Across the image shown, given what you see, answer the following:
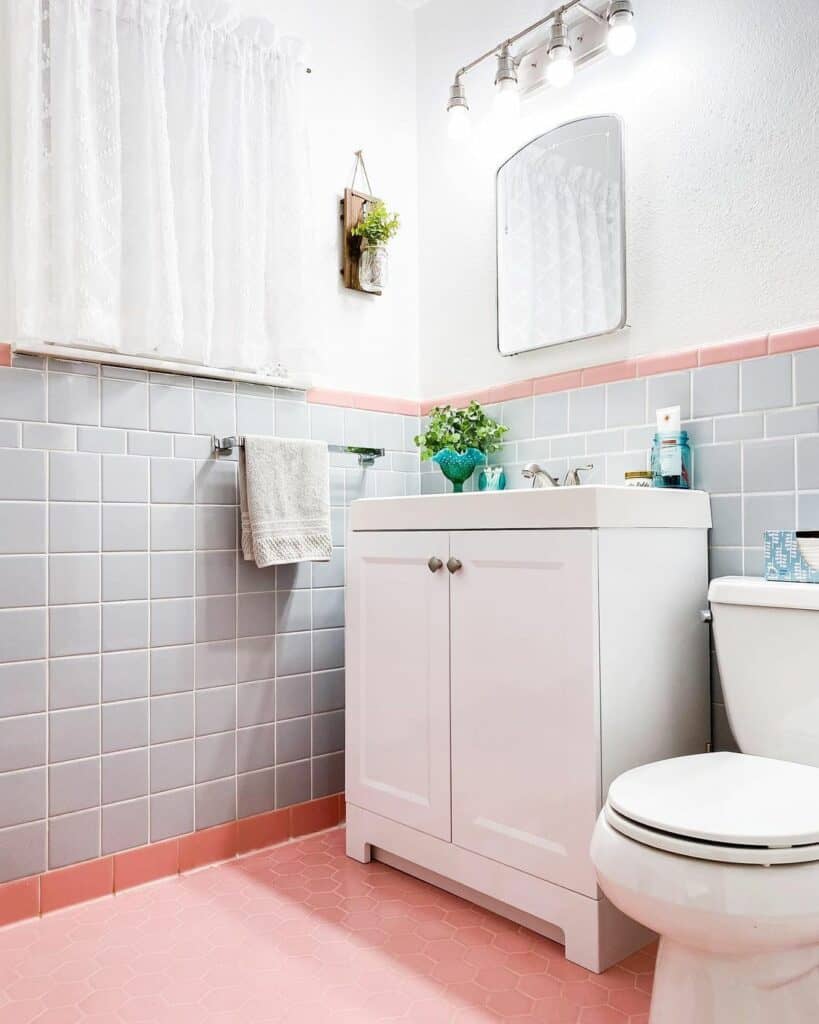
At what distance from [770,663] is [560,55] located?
1.49m

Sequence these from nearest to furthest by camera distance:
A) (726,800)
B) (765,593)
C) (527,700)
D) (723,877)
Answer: (723,877), (726,800), (765,593), (527,700)

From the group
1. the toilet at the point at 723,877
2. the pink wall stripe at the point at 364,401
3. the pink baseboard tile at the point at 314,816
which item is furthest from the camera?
the pink wall stripe at the point at 364,401

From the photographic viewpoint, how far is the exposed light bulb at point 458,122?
7.00 feet

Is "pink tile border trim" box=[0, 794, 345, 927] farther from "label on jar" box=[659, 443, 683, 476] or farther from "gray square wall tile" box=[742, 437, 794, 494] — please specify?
"gray square wall tile" box=[742, 437, 794, 494]

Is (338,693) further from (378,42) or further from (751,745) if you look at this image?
(378,42)

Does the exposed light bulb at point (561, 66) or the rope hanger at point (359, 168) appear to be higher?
the exposed light bulb at point (561, 66)

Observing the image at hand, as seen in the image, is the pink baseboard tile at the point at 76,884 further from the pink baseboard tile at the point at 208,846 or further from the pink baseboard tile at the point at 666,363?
the pink baseboard tile at the point at 666,363

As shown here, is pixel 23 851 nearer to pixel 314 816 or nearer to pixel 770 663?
pixel 314 816

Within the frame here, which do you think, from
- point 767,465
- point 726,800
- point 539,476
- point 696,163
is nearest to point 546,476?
point 539,476

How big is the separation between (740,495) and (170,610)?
133 cm

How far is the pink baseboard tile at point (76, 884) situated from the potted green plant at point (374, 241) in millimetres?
1665

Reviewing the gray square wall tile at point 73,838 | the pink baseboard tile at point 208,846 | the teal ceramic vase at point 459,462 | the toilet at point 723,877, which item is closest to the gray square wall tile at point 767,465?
the toilet at point 723,877

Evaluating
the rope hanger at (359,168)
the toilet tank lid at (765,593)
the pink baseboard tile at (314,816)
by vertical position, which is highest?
the rope hanger at (359,168)

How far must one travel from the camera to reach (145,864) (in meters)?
1.82
